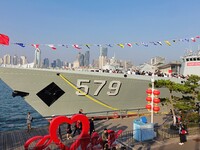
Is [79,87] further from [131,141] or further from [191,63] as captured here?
[191,63]

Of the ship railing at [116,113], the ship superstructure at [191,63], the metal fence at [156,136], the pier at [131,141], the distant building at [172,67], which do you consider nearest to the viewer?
the pier at [131,141]

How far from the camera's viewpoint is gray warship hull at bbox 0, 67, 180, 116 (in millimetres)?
18203

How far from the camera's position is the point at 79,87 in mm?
19312

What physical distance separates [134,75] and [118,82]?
1.90 meters

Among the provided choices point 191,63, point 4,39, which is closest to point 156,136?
point 4,39

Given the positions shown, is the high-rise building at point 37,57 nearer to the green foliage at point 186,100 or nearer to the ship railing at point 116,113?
the ship railing at point 116,113

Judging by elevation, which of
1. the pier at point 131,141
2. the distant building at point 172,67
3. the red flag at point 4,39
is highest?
the red flag at point 4,39

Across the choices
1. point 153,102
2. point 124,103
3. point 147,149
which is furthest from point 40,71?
point 147,149

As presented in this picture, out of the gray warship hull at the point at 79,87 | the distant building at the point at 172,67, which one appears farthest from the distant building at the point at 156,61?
the gray warship hull at the point at 79,87

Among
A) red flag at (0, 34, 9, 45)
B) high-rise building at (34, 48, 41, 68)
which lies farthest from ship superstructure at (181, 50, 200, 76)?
red flag at (0, 34, 9, 45)

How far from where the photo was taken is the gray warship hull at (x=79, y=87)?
18.2 m

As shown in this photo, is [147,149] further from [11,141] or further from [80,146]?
[11,141]

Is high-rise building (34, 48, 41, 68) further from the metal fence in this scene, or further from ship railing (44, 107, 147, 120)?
the metal fence

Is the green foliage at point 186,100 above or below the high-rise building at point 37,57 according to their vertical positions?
below
